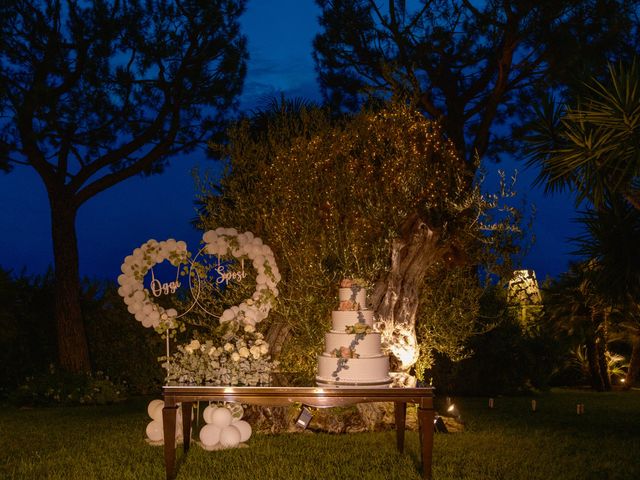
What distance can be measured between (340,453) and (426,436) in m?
1.57

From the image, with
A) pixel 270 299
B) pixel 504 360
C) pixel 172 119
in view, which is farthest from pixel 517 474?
pixel 172 119

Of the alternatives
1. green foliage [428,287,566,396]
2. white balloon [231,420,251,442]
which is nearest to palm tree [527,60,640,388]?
green foliage [428,287,566,396]

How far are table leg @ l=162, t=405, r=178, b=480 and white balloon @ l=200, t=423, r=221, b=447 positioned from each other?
44.8 inches

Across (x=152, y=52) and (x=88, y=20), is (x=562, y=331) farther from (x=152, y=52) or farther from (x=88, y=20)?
(x=88, y=20)

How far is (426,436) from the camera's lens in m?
6.23

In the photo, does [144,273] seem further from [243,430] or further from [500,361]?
[500,361]

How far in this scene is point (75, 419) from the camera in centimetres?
1046

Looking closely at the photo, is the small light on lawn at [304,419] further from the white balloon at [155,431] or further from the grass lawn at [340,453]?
the white balloon at [155,431]

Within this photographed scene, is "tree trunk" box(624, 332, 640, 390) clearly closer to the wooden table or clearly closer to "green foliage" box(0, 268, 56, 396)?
the wooden table

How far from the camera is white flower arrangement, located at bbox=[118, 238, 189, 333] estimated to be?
7.44m

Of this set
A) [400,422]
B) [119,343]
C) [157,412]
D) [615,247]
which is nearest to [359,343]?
[400,422]

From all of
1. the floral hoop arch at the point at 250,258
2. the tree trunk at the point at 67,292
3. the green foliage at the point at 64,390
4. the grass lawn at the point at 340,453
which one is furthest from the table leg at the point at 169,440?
the tree trunk at the point at 67,292

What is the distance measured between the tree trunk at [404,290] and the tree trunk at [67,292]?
21.4 feet

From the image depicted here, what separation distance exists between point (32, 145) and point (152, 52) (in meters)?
2.89
